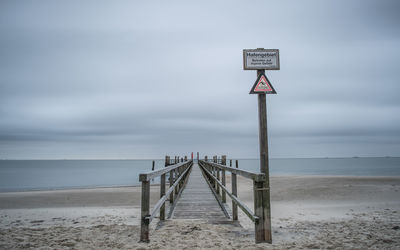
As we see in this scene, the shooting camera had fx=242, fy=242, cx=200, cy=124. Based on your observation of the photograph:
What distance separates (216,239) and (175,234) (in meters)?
0.73

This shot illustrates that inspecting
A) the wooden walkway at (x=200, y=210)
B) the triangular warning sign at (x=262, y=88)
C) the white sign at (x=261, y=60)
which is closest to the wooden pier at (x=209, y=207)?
the wooden walkway at (x=200, y=210)

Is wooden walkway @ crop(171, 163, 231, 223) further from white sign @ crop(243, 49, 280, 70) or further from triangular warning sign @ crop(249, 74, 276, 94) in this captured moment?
white sign @ crop(243, 49, 280, 70)

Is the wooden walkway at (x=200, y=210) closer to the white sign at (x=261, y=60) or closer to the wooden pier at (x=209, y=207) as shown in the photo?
the wooden pier at (x=209, y=207)

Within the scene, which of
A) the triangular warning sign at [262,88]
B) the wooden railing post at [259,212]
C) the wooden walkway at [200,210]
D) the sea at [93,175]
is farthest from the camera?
the sea at [93,175]

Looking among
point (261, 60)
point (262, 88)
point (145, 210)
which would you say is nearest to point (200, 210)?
point (145, 210)

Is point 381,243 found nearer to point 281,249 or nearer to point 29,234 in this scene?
point 281,249

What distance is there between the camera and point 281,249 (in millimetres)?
3436

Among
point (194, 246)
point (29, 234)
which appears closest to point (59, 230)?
point (29, 234)

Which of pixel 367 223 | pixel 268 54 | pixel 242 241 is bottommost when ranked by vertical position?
pixel 367 223

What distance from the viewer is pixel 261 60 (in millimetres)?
4324

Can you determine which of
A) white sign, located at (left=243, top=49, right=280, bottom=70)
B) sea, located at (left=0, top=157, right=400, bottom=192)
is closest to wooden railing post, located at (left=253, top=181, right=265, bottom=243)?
white sign, located at (left=243, top=49, right=280, bottom=70)

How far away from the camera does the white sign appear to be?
4297 millimetres

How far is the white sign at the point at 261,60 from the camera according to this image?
4297mm

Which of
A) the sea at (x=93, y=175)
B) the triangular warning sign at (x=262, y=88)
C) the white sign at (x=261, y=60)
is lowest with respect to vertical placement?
the sea at (x=93, y=175)
